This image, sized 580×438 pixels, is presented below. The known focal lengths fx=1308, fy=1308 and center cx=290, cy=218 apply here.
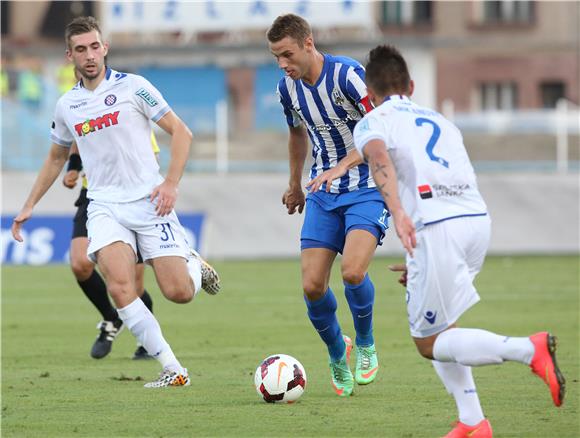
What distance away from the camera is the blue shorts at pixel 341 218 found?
867cm

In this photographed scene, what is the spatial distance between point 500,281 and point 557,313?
476 cm

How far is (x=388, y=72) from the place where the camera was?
21.9ft

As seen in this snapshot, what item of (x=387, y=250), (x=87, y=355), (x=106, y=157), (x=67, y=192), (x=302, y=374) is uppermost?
(x=106, y=157)

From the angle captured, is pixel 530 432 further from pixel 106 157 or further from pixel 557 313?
pixel 557 313

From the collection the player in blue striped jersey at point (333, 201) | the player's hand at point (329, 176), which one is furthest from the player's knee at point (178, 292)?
the player's hand at point (329, 176)

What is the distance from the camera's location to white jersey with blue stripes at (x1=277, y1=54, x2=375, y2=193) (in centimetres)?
870

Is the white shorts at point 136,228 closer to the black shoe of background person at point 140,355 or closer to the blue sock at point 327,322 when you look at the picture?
the blue sock at point 327,322

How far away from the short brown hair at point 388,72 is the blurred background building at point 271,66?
17733 mm

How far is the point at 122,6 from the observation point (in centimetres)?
3928

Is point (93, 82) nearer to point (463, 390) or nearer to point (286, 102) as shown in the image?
point (286, 102)

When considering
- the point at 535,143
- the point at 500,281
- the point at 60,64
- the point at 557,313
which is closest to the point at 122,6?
the point at 60,64

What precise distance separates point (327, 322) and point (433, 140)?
2461mm

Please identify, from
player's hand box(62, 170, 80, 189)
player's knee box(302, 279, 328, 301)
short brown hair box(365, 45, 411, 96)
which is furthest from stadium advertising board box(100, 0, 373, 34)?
short brown hair box(365, 45, 411, 96)

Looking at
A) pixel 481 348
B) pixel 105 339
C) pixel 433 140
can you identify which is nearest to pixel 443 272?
pixel 481 348
